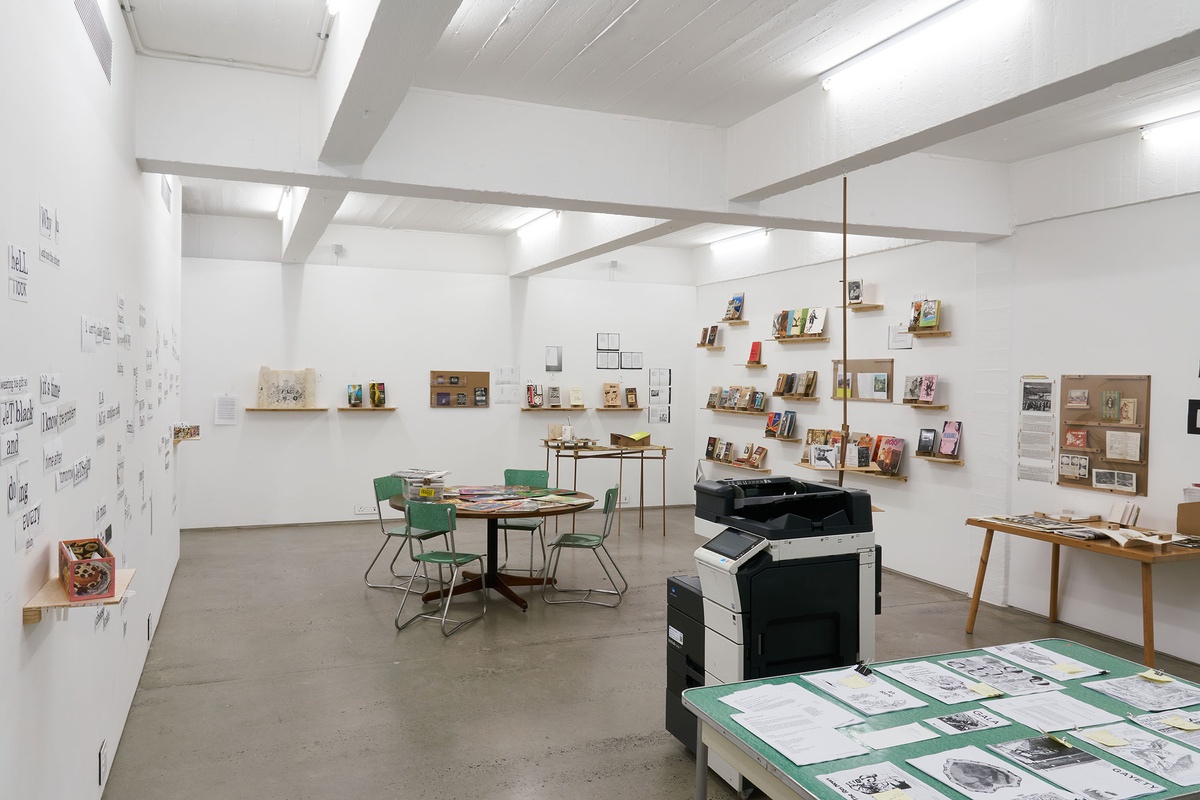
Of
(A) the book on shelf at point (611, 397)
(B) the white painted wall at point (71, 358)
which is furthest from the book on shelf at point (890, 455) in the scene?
(B) the white painted wall at point (71, 358)

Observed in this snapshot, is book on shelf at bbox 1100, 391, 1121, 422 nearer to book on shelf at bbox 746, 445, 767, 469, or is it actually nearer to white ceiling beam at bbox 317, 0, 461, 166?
book on shelf at bbox 746, 445, 767, 469

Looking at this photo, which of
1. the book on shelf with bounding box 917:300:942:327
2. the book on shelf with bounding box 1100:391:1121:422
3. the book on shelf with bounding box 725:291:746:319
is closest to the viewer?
the book on shelf with bounding box 1100:391:1121:422

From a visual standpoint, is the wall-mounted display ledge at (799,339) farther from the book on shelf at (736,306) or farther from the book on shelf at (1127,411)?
the book on shelf at (1127,411)

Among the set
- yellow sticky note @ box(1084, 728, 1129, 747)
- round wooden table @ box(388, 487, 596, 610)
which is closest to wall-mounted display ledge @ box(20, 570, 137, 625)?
yellow sticky note @ box(1084, 728, 1129, 747)

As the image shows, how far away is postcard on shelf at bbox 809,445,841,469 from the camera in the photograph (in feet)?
24.0

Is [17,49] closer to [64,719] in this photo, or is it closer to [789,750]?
[64,719]

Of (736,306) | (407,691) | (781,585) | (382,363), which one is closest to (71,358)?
(407,691)

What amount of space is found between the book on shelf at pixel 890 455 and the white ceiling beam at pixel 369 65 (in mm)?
4975

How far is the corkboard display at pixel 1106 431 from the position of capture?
5094mm

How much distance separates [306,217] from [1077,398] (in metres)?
5.89

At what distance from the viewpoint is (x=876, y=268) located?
23.7ft

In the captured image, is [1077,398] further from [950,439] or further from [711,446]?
[711,446]

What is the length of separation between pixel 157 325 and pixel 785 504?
4243 mm

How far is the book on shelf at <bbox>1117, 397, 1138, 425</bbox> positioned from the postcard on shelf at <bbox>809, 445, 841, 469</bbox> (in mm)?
2432
